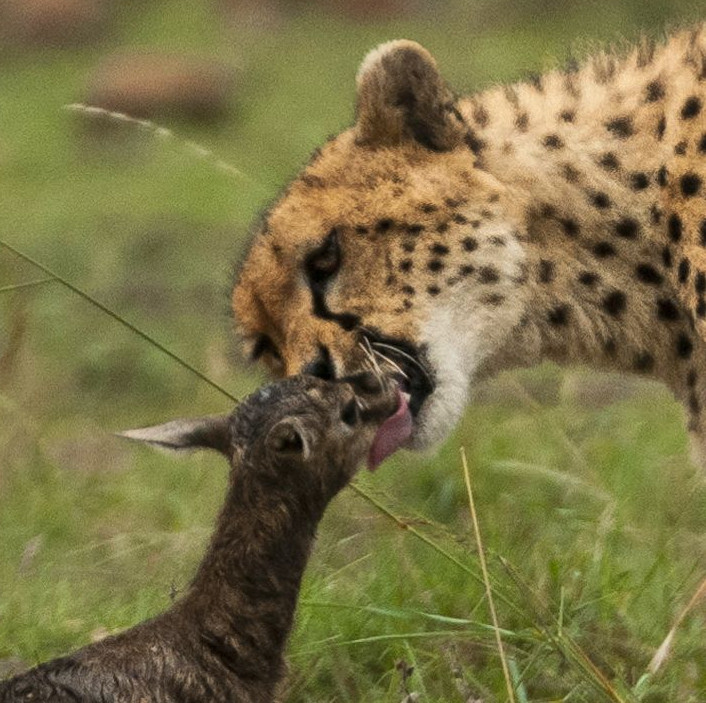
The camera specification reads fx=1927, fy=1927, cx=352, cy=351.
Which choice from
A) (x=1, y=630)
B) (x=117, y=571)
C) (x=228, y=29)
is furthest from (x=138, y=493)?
(x=228, y=29)

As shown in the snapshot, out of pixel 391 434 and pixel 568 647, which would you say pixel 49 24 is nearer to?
pixel 391 434

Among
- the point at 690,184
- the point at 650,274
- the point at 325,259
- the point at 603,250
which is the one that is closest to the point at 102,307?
the point at 325,259

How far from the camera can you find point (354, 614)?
4.79 metres

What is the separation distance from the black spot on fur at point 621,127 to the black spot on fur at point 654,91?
7 cm

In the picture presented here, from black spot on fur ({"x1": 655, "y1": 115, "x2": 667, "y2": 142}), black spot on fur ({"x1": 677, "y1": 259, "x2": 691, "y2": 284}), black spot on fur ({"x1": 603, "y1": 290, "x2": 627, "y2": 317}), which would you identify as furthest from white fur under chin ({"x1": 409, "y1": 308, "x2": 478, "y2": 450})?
black spot on fur ({"x1": 655, "y1": 115, "x2": 667, "y2": 142})

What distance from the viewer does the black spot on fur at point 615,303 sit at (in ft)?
15.5

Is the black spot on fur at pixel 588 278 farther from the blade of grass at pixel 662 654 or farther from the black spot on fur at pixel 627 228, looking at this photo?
the blade of grass at pixel 662 654

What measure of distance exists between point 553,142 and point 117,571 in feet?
5.73

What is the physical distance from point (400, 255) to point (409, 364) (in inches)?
10.7

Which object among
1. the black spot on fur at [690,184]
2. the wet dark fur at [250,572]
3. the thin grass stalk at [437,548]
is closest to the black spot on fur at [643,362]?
the black spot on fur at [690,184]

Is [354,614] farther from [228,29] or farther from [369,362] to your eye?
[228,29]

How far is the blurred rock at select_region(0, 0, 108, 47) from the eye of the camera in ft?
56.0

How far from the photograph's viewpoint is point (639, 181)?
467 cm

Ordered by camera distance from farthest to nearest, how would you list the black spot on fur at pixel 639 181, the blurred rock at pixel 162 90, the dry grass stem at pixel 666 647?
the blurred rock at pixel 162 90, the black spot on fur at pixel 639 181, the dry grass stem at pixel 666 647
